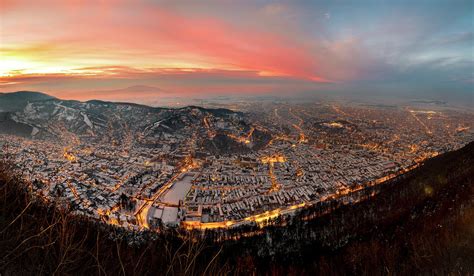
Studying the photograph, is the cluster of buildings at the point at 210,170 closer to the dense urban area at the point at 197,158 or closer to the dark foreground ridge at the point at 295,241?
the dense urban area at the point at 197,158

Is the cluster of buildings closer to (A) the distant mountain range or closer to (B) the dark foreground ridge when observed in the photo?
(A) the distant mountain range

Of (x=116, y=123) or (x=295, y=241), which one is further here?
(x=116, y=123)

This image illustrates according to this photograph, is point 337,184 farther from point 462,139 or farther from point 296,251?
point 462,139

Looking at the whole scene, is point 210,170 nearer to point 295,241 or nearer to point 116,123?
point 295,241

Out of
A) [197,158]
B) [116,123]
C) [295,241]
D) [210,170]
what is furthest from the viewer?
[116,123]

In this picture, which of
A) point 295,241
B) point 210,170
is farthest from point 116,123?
point 295,241

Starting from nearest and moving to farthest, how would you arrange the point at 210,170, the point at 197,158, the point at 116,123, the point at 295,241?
the point at 295,241 → the point at 210,170 → the point at 197,158 → the point at 116,123

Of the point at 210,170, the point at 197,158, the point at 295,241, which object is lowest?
the point at 295,241

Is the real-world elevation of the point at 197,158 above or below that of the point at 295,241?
above

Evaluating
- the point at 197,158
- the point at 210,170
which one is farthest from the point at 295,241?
the point at 197,158
